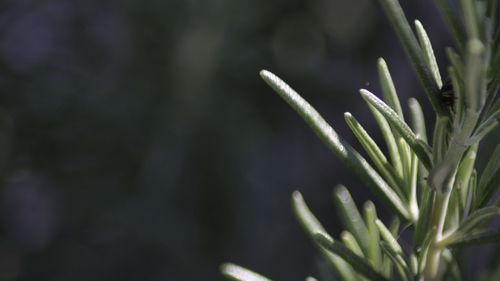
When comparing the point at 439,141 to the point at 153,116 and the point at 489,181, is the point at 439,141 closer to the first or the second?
the point at 489,181

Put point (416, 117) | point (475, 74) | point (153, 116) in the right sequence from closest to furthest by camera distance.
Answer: point (475, 74)
point (416, 117)
point (153, 116)

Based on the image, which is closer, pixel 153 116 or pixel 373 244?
pixel 373 244

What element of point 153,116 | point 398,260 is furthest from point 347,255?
point 153,116

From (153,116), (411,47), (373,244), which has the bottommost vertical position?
(153,116)

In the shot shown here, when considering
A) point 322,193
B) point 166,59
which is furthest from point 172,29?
point 322,193

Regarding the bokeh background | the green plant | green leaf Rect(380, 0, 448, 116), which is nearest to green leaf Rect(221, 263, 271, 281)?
the green plant

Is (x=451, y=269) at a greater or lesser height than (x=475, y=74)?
lesser

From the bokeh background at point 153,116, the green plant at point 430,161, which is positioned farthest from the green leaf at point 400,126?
the bokeh background at point 153,116
